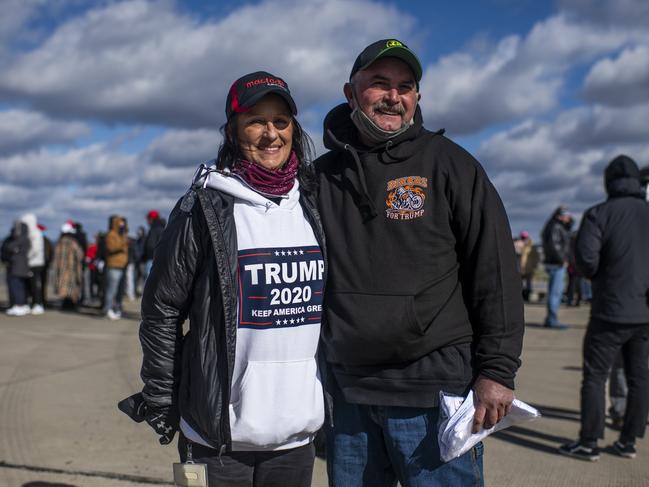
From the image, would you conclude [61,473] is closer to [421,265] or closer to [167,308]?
[167,308]

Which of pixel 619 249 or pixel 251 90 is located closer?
pixel 251 90

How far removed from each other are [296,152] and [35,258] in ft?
40.0

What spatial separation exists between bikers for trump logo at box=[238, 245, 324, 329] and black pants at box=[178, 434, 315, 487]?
18.6 inches

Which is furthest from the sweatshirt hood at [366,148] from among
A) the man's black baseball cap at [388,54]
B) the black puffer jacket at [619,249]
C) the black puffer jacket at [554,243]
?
the black puffer jacket at [554,243]

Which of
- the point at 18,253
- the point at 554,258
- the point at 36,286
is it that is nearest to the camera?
the point at 554,258

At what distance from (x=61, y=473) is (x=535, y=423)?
378cm

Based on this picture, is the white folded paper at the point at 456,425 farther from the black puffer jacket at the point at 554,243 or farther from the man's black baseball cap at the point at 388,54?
the black puffer jacket at the point at 554,243

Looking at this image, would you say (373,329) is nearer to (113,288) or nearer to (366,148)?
(366,148)

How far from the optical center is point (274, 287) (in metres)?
2.36

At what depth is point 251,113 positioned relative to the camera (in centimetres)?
252

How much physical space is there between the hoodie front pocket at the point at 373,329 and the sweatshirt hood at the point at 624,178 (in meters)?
3.37

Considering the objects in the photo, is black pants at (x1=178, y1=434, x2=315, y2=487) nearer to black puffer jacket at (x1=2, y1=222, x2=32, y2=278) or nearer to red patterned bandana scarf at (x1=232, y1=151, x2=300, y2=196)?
red patterned bandana scarf at (x1=232, y1=151, x2=300, y2=196)

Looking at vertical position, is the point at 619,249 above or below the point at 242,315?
above

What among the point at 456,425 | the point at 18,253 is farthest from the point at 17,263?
the point at 456,425
